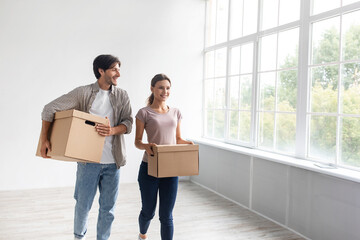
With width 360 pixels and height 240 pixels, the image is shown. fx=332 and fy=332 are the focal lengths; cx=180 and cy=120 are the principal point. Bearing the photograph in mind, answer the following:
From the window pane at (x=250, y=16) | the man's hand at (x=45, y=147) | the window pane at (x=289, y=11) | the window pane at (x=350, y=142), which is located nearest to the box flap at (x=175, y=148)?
the man's hand at (x=45, y=147)

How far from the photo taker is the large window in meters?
2.79

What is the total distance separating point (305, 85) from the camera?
10.5 ft

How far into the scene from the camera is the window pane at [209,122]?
503cm

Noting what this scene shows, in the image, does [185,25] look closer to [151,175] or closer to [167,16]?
[167,16]

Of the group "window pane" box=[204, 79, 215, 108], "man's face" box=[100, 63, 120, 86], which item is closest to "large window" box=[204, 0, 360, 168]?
"window pane" box=[204, 79, 215, 108]

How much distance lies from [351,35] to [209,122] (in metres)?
2.67

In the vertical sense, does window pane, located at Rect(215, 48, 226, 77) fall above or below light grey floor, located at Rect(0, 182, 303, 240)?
above

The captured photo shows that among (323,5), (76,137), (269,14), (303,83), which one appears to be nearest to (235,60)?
(269,14)

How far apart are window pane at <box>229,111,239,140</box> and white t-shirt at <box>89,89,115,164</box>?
2389mm

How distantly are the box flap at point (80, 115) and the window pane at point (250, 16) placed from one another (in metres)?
2.61

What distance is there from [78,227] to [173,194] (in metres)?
0.66

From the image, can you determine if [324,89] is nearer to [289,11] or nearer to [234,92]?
[289,11]

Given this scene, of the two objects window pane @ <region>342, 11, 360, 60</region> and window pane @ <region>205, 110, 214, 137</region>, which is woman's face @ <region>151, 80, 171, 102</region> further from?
window pane @ <region>205, 110, 214, 137</region>

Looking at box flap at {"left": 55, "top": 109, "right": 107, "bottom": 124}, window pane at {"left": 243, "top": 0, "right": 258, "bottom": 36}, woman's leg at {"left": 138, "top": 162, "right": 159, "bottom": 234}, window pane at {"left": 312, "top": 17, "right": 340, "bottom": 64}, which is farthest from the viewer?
window pane at {"left": 243, "top": 0, "right": 258, "bottom": 36}
